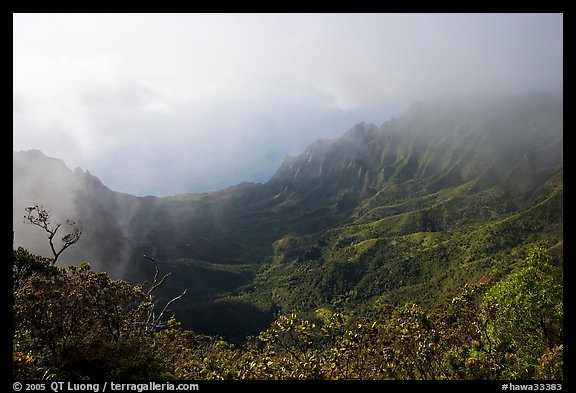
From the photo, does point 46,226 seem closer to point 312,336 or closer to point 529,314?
point 312,336

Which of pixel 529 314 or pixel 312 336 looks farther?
pixel 529 314

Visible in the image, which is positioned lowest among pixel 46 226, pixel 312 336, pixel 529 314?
pixel 312 336

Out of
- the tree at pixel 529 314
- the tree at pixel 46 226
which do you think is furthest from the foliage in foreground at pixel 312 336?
the tree at pixel 46 226

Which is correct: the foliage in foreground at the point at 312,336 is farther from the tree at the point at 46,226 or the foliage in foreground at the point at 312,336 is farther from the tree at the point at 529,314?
the tree at the point at 46,226

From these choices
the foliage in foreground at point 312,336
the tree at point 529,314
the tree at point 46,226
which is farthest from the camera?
the tree at point 46,226

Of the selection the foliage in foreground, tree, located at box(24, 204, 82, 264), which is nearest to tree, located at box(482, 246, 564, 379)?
the foliage in foreground

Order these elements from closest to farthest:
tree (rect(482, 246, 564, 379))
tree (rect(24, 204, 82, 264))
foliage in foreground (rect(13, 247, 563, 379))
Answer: foliage in foreground (rect(13, 247, 563, 379))
tree (rect(482, 246, 564, 379))
tree (rect(24, 204, 82, 264))

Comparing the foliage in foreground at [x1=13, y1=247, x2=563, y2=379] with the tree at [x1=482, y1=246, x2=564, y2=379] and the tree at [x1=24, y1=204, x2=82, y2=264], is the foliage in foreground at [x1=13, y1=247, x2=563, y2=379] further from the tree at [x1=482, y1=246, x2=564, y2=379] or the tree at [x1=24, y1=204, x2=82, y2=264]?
the tree at [x1=24, y1=204, x2=82, y2=264]

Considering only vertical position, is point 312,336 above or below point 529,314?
below

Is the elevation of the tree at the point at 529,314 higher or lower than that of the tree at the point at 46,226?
lower

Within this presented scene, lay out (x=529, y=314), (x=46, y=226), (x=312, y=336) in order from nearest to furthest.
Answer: (x=312, y=336) → (x=529, y=314) → (x=46, y=226)

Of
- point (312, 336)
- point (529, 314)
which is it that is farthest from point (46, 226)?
point (529, 314)
